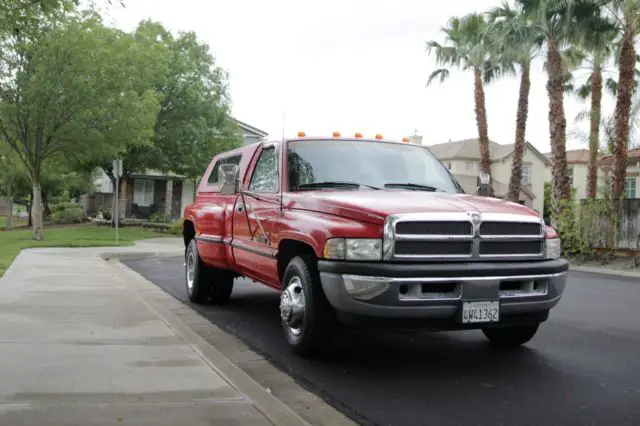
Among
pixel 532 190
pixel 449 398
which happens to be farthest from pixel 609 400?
pixel 532 190

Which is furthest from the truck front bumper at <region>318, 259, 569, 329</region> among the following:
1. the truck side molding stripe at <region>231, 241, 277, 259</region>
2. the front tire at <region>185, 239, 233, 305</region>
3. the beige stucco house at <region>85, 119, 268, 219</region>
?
the beige stucco house at <region>85, 119, 268, 219</region>

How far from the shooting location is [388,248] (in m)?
5.00

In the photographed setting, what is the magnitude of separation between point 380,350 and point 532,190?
5043 cm

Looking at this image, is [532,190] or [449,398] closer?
[449,398]

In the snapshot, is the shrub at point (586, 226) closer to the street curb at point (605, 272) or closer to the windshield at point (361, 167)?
the street curb at point (605, 272)

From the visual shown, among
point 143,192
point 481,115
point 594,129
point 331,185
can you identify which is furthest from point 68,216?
point 331,185

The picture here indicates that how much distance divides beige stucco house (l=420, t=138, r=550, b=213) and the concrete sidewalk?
45479mm

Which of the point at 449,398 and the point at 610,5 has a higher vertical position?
the point at 610,5

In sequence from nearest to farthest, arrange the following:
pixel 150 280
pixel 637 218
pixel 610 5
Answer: pixel 150 280 < pixel 637 218 < pixel 610 5

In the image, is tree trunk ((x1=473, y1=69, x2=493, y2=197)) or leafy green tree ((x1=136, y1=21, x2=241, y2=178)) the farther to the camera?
leafy green tree ((x1=136, y1=21, x2=241, y2=178))

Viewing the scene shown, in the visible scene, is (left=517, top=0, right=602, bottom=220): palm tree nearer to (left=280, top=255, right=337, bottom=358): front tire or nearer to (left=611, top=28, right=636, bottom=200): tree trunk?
(left=611, top=28, right=636, bottom=200): tree trunk

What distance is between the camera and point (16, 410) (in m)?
4.05

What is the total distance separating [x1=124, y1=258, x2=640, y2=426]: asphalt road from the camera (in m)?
4.45

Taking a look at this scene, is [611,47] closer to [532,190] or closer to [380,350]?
[380,350]
